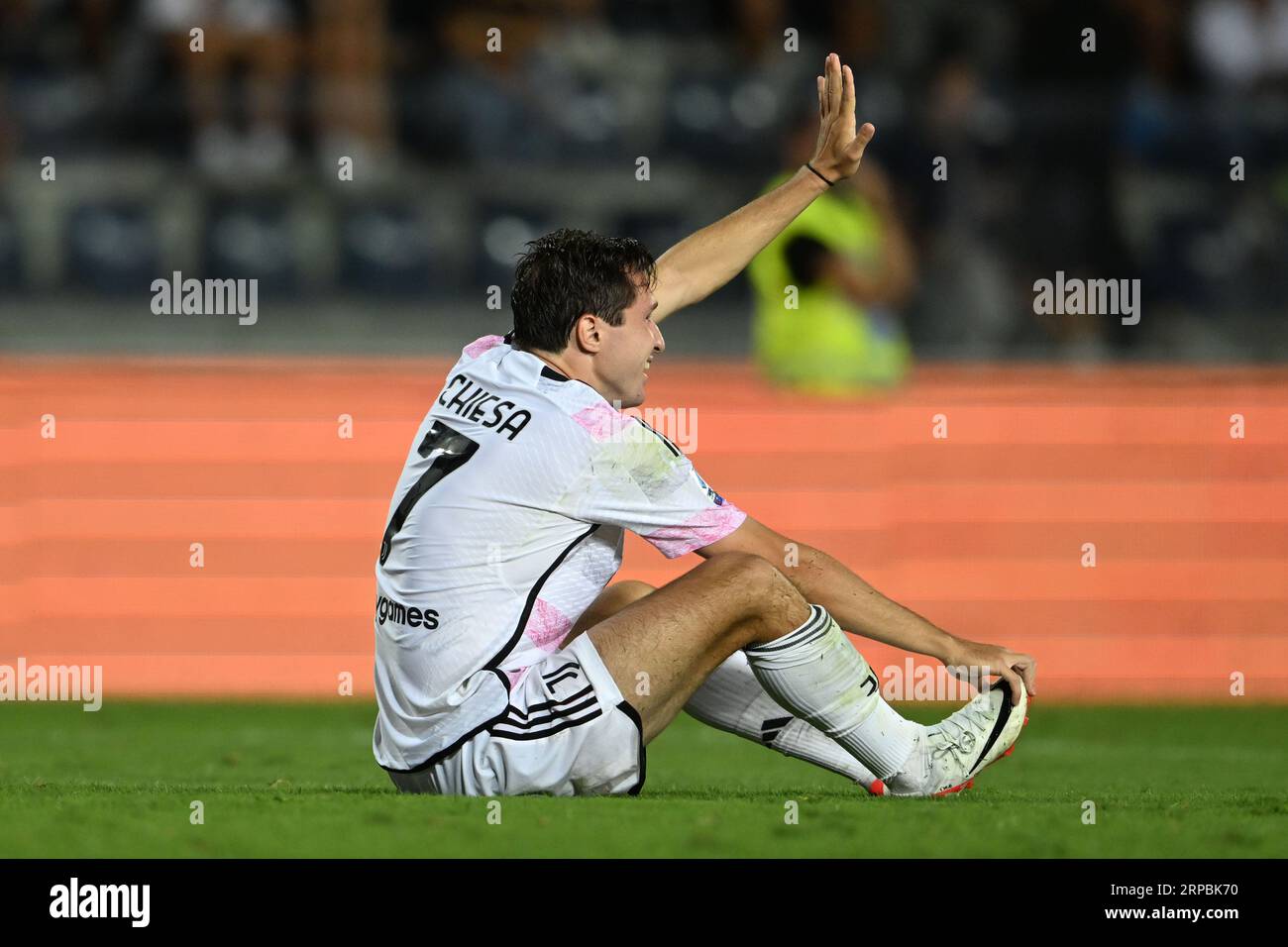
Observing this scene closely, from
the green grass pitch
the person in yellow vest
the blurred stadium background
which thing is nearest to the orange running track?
the blurred stadium background

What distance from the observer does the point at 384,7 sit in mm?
14906

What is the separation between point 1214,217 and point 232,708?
795cm

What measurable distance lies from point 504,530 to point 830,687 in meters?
0.90

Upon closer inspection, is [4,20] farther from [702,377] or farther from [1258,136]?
[1258,136]

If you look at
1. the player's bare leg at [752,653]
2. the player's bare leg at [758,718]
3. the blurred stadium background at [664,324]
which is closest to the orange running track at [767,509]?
the blurred stadium background at [664,324]

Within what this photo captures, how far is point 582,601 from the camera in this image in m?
4.95

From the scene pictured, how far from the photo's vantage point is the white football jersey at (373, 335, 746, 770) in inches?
187

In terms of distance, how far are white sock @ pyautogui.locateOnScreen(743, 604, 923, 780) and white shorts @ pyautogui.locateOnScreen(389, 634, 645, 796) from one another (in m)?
0.37

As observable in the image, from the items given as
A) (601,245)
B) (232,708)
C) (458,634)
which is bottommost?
(232,708)

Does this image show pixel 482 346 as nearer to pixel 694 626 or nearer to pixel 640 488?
pixel 640 488

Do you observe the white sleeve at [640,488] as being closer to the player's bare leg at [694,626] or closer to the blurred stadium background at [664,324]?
the player's bare leg at [694,626]

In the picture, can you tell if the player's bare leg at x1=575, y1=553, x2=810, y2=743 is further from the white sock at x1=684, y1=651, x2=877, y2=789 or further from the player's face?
the player's face

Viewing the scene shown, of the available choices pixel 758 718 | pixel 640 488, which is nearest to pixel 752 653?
pixel 758 718

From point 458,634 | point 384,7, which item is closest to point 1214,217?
point 384,7
